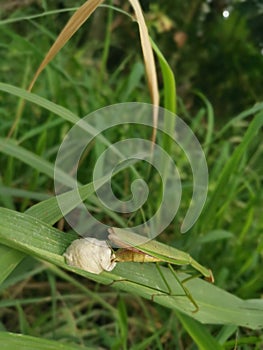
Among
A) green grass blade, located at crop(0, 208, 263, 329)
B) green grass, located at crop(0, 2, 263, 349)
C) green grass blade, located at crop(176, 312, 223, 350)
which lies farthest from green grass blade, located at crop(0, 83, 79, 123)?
green grass blade, located at crop(176, 312, 223, 350)

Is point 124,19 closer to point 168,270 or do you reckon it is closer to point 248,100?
point 248,100

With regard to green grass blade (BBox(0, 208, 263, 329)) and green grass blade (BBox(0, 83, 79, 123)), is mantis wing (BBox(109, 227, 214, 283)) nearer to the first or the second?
green grass blade (BBox(0, 208, 263, 329))

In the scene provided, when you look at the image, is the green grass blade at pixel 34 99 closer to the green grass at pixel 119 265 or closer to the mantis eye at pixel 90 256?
the green grass at pixel 119 265

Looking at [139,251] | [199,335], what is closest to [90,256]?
[139,251]

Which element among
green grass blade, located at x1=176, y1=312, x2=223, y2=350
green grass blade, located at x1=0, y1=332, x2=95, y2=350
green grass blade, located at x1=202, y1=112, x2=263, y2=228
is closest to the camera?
green grass blade, located at x1=0, y1=332, x2=95, y2=350

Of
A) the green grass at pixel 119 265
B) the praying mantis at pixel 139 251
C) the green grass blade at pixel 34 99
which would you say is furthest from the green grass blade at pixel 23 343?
the green grass blade at pixel 34 99

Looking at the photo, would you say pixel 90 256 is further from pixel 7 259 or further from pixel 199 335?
pixel 199 335

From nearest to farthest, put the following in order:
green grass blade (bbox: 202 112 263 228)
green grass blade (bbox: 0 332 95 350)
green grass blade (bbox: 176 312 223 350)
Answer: green grass blade (bbox: 0 332 95 350)
green grass blade (bbox: 176 312 223 350)
green grass blade (bbox: 202 112 263 228)
